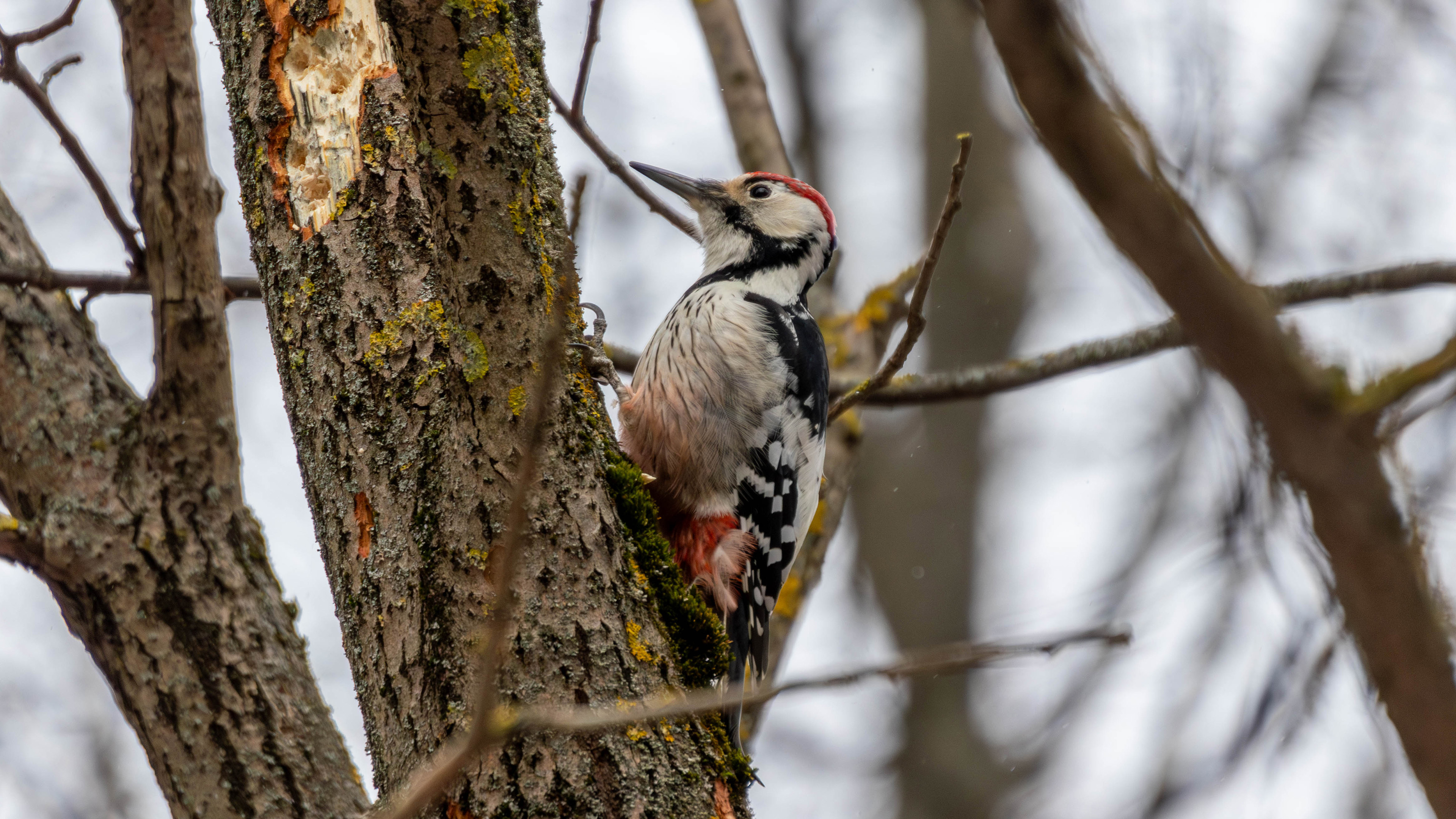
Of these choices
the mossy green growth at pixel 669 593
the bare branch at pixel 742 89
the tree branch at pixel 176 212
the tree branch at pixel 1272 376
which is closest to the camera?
the tree branch at pixel 1272 376

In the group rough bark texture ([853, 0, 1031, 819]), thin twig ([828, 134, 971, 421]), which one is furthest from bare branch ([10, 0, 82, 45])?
rough bark texture ([853, 0, 1031, 819])

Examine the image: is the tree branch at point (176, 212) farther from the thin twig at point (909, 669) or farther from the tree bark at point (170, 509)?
the thin twig at point (909, 669)

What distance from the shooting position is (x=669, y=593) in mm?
2014

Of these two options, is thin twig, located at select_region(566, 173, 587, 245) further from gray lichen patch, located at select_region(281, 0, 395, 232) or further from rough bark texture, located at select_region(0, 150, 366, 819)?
rough bark texture, located at select_region(0, 150, 366, 819)

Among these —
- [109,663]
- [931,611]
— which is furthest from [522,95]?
[931,611]

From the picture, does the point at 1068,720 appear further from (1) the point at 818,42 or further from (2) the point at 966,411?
(1) the point at 818,42

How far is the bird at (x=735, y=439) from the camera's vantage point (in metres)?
3.11

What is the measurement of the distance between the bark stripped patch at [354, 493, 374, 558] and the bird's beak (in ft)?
8.12

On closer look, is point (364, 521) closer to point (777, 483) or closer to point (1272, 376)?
point (1272, 376)

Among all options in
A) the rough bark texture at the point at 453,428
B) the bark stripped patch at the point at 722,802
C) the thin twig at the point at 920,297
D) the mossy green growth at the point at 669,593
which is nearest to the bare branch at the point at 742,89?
the thin twig at the point at 920,297

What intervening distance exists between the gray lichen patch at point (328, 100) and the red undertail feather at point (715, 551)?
1.35 meters

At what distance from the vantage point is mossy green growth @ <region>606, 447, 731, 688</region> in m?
1.97

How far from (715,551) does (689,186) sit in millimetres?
1636

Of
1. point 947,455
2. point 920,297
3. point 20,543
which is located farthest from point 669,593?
point 947,455
